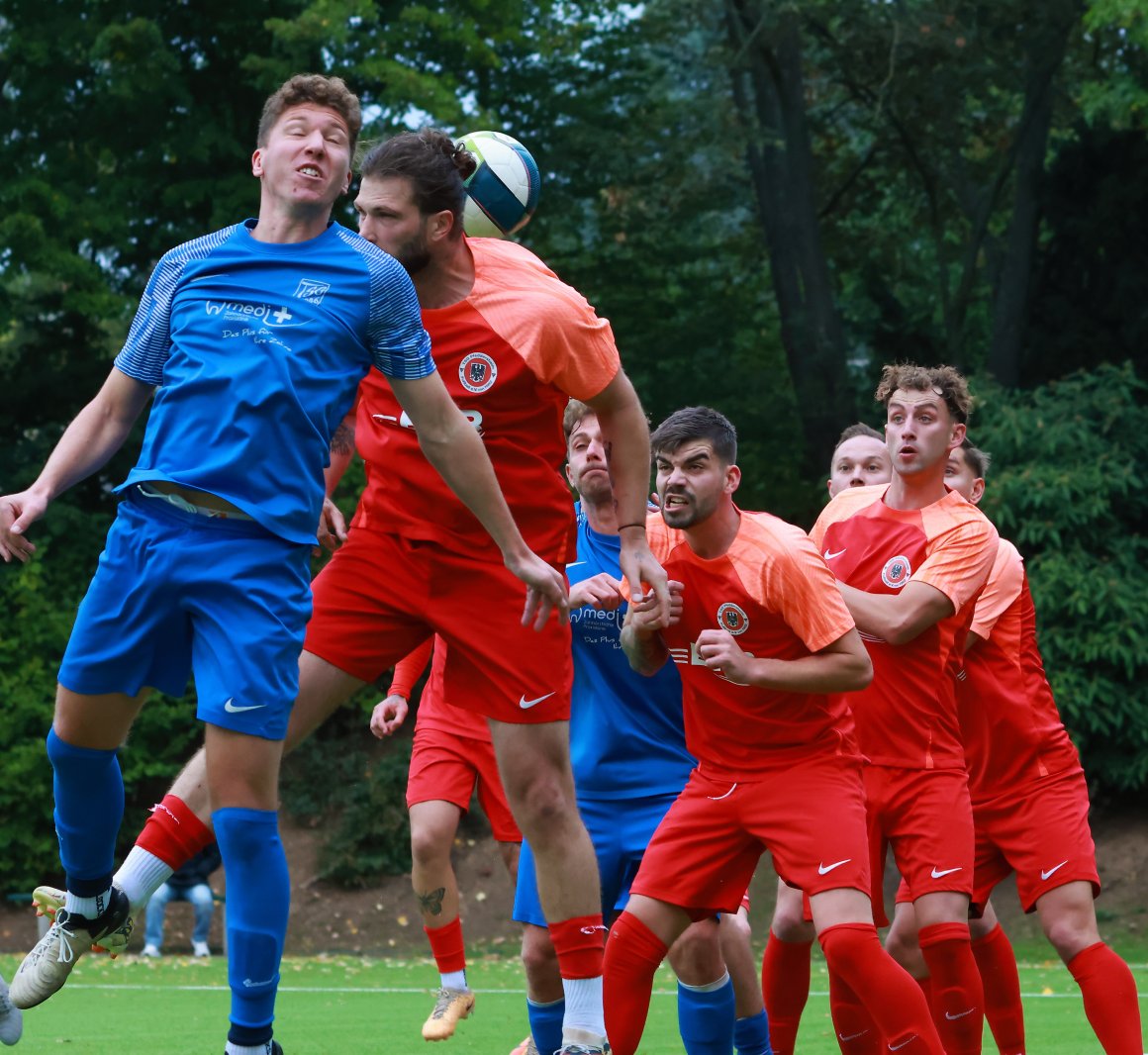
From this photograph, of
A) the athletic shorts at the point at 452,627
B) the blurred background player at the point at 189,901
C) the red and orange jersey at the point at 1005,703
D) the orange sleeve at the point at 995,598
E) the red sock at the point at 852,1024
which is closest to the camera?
the athletic shorts at the point at 452,627

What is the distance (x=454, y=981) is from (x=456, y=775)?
97 cm

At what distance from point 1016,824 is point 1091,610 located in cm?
1171

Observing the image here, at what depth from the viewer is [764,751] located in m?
5.94

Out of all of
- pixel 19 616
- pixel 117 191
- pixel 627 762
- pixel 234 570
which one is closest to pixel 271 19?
pixel 117 191

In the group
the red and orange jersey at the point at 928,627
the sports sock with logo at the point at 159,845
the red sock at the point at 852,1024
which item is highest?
the red and orange jersey at the point at 928,627

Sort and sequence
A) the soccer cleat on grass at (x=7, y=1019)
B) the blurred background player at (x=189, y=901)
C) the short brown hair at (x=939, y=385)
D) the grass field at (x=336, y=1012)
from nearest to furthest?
the soccer cleat on grass at (x=7, y=1019), the short brown hair at (x=939, y=385), the grass field at (x=336, y=1012), the blurred background player at (x=189, y=901)

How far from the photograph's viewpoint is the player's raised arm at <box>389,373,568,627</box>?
16.0 ft

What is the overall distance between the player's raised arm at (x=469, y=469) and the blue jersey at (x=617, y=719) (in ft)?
5.91

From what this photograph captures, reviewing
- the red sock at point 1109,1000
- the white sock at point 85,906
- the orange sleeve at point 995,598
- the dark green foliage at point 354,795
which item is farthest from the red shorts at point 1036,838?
the dark green foliage at point 354,795

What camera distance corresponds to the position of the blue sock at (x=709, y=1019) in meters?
6.18

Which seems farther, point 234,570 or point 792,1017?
point 792,1017

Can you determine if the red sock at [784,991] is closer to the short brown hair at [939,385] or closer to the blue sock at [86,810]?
the short brown hair at [939,385]

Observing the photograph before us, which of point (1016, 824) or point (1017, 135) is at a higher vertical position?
point (1017, 135)

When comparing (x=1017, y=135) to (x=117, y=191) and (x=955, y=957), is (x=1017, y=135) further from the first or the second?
(x=955, y=957)
